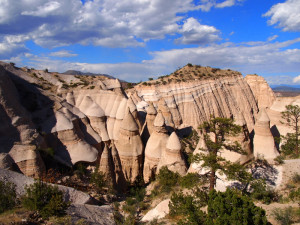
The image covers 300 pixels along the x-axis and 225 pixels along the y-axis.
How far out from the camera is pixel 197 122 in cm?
3042

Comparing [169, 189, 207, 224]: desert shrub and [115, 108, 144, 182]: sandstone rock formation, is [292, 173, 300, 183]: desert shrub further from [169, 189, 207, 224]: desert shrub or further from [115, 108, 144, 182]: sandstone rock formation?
[115, 108, 144, 182]: sandstone rock formation

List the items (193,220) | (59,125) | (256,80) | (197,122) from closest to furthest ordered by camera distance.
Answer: (193,220) < (59,125) < (197,122) < (256,80)

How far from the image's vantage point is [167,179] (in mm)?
14617

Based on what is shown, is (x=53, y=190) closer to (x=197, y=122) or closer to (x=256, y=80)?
(x=197, y=122)

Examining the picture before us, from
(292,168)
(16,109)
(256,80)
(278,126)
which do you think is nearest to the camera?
(292,168)

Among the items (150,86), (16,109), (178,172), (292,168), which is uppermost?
(150,86)

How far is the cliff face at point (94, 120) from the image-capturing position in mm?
15867

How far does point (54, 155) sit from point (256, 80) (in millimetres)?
36437

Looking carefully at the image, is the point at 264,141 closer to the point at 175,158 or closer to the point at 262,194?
the point at 262,194

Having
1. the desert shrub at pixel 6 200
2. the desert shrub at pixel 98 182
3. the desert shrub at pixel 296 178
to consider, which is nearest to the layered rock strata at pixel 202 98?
the desert shrub at pixel 98 182

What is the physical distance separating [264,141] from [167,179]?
27.3ft

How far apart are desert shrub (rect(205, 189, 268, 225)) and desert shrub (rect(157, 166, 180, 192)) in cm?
764

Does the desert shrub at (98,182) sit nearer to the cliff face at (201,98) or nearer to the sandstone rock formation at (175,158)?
the sandstone rock formation at (175,158)

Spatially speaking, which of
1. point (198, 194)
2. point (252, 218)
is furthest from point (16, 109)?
point (252, 218)
